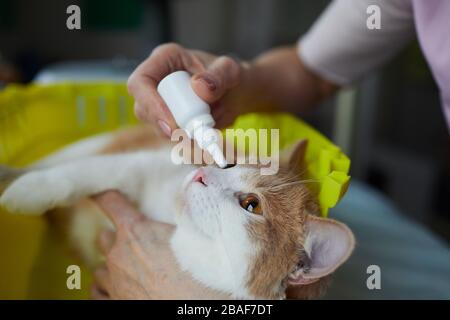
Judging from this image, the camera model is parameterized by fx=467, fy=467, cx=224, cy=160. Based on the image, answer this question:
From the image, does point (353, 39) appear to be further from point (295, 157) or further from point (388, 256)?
point (388, 256)

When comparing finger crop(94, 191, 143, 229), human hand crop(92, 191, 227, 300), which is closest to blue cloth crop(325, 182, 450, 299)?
human hand crop(92, 191, 227, 300)

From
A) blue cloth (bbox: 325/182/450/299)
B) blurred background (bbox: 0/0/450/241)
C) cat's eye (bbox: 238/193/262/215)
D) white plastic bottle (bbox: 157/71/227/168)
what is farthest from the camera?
blurred background (bbox: 0/0/450/241)

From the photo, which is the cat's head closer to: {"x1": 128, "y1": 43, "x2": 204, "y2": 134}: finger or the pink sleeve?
{"x1": 128, "y1": 43, "x2": 204, "y2": 134}: finger

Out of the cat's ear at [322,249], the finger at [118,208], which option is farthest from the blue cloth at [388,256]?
the finger at [118,208]

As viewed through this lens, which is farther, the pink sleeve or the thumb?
the pink sleeve

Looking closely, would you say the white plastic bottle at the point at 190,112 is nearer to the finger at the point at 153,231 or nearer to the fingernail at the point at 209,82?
the fingernail at the point at 209,82

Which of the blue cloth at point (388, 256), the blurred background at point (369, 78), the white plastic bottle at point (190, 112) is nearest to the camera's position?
the white plastic bottle at point (190, 112)

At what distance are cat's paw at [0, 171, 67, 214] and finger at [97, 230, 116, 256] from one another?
3.9 inches

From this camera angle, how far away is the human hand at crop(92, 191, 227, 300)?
60 cm

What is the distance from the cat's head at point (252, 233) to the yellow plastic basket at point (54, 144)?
38 millimetres

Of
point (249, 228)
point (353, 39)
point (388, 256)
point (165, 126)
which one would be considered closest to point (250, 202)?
point (249, 228)

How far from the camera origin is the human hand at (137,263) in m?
0.60

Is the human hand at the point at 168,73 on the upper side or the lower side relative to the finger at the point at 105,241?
upper

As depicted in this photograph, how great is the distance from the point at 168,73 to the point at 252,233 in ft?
0.73
